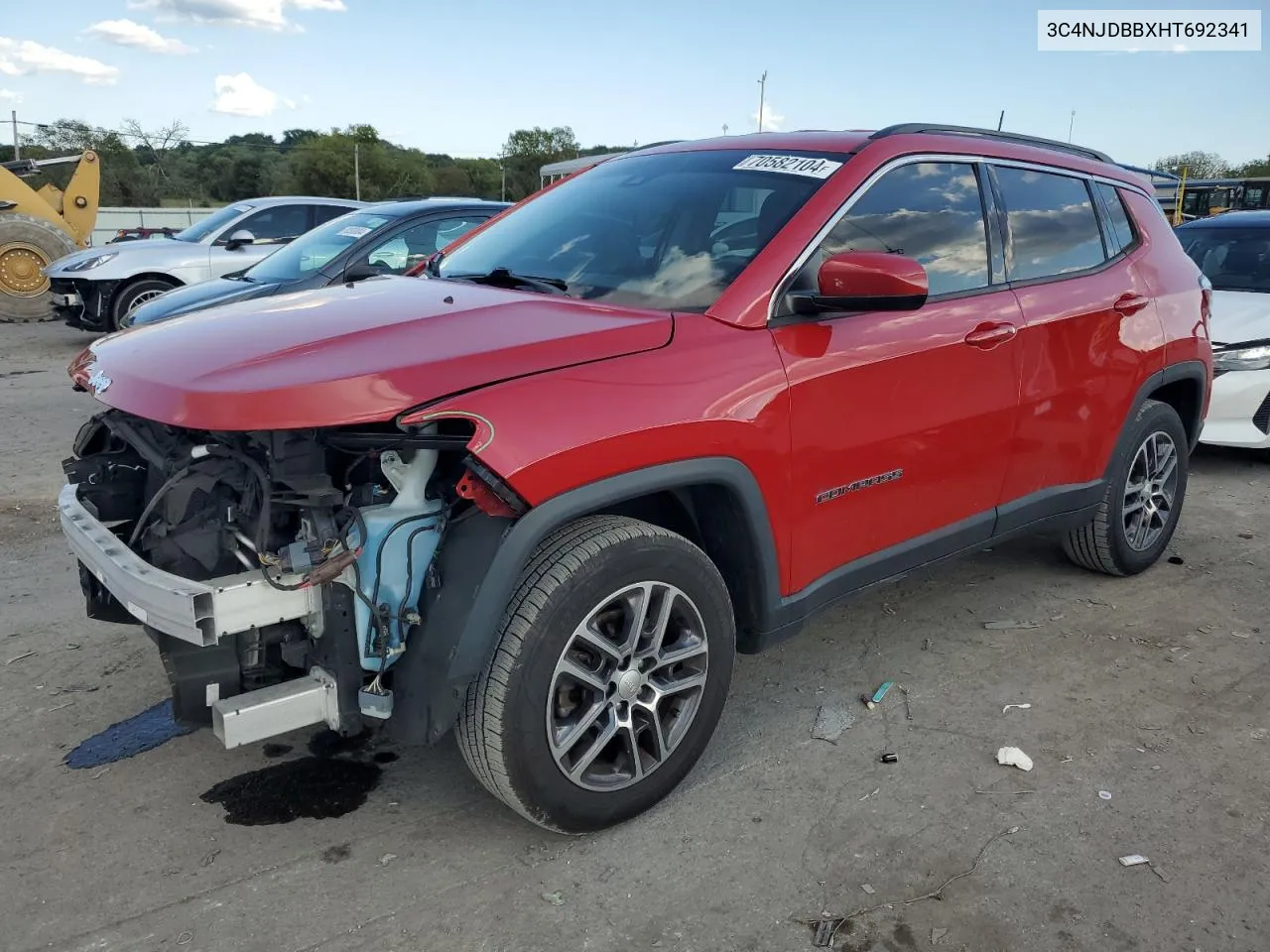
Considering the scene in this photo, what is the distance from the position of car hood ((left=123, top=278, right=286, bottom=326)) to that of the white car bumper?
635 centimetres

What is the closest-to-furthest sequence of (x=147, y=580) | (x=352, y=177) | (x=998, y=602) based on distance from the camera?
(x=147, y=580)
(x=998, y=602)
(x=352, y=177)

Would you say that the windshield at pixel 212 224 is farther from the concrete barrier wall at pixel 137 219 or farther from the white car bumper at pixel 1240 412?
the concrete barrier wall at pixel 137 219

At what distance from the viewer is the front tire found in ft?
8.15

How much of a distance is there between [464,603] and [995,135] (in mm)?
2940

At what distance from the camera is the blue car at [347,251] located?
7047 mm

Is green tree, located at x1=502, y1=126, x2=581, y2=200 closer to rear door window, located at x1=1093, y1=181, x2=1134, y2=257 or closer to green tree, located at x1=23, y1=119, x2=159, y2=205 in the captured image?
green tree, located at x1=23, y1=119, x2=159, y2=205

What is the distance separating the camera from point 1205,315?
15.6ft

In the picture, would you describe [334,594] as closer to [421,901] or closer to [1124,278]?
[421,901]

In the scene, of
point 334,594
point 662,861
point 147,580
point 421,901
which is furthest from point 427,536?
point 662,861

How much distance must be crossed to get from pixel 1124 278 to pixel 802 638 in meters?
2.04

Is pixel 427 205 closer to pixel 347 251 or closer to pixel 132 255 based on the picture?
pixel 347 251

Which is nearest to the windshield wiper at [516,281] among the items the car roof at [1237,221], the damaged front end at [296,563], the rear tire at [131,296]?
the damaged front end at [296,563]

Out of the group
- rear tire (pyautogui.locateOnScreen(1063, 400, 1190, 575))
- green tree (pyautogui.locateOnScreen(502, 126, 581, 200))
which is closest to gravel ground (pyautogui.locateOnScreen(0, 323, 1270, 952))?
rear tire (pyautogui.locateOnScreen(1063, 400, 1190, 575))

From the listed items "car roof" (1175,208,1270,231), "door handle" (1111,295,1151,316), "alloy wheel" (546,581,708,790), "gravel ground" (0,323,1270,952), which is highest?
"car roof" (1175,208,1270,231)
